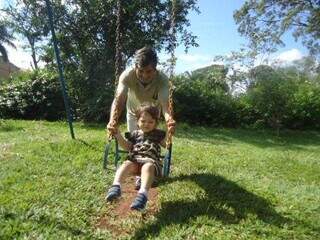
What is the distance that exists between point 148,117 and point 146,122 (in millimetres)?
64

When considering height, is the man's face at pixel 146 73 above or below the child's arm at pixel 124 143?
above

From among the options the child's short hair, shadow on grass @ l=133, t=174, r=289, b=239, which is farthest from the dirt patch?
the child's short hair

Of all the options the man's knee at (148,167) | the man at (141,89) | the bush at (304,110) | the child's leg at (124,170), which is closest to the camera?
the child's leg at (124,170)

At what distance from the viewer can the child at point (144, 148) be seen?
4.93m

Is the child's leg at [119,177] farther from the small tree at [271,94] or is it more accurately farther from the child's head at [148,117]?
the small tree at [271,94]

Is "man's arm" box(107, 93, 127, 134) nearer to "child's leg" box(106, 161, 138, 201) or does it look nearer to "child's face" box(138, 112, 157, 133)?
"child's face" box(138, 112, 157, 133)

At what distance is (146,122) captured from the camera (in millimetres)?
5531

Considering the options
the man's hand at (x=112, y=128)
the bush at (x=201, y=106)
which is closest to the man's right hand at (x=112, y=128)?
the man's hand at (x=112, y=128)

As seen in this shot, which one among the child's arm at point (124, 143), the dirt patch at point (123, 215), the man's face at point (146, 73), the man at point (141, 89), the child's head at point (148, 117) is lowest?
the dirt patch at point (123, 215)

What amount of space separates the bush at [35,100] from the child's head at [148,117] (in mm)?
12444

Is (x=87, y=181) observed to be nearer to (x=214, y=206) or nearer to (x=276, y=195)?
(x=214, y=206)

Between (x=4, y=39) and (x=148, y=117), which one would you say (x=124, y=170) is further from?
(x=4, y=39)

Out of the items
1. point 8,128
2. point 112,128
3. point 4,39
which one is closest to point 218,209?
point 112,128

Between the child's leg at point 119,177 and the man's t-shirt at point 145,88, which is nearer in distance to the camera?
the child's leg at point 119,177
